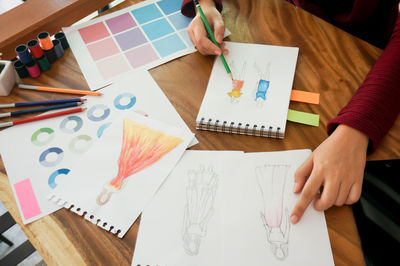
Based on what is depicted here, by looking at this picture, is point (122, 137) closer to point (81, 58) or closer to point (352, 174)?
point (81, 58)

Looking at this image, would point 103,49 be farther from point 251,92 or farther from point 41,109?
point 251,92

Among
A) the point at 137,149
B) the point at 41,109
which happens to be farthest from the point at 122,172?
the point at 41,109

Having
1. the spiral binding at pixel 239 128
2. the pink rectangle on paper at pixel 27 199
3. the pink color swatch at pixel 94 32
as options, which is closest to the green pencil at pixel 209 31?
the spiral binding at pixel 239 128

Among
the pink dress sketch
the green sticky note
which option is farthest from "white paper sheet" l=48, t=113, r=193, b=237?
the green sticky note

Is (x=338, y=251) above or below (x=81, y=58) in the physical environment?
below

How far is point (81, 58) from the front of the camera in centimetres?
87

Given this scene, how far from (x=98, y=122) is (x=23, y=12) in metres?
0.49

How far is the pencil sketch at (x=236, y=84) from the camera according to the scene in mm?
761

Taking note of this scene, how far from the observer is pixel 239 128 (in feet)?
2.31

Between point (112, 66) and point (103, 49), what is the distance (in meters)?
0.07

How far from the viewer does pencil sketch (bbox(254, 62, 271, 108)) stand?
0.75m

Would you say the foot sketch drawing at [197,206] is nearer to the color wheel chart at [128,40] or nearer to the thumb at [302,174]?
the thumb at [302,174]

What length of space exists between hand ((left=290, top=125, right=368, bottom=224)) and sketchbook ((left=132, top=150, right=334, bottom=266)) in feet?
0.07

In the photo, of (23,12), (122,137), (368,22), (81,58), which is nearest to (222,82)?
(122,137)
